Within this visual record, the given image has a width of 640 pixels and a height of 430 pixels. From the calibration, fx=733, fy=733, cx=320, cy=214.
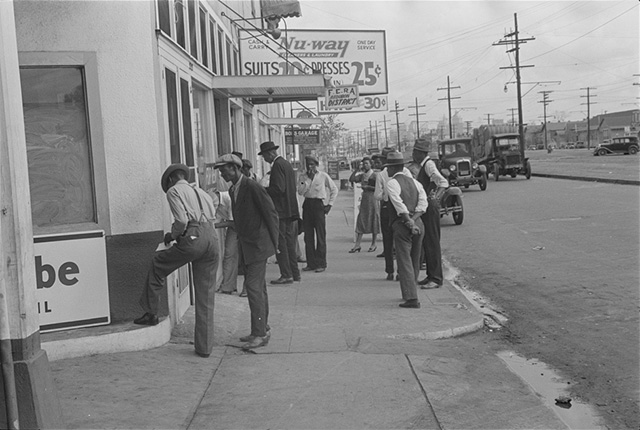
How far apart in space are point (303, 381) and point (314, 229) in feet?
19.0

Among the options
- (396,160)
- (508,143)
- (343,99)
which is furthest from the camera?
(508,143)

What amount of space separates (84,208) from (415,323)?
3606 millimetres

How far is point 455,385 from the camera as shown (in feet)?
19.2

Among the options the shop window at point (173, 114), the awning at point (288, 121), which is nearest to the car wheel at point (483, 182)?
the awning at point (288, 121)

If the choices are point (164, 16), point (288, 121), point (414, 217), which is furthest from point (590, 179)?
point (164, 16)

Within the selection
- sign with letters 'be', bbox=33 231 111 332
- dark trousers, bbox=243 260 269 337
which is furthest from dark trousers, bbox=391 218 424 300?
sign with letters 'be', bbox=33 231 111 332

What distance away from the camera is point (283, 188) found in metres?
10.1

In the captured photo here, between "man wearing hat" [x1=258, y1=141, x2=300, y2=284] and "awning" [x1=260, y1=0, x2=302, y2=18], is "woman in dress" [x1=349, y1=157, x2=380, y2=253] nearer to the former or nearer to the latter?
"man wearing hat" [x1=258, y1=141, x2=300, y2=284]

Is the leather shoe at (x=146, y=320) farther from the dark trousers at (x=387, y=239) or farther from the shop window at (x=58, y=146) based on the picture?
the dark trousers at (x=387, y=239)

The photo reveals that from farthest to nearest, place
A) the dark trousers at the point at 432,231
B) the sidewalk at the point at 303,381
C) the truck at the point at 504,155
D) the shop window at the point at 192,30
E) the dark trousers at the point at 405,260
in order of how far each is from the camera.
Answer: the truck at the point at 504,155
the dark trousers at the point at 432,231
the shop window at the point at 192,30
the dark trousers at the point at 405,260
the sidewalk at the point at 303,381

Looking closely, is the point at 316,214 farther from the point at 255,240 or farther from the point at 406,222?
the point at 255,240

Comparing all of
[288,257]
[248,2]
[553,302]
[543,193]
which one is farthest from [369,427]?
[543,193]

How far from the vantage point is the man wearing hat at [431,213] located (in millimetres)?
9781

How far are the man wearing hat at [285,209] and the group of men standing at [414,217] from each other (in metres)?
1.56
